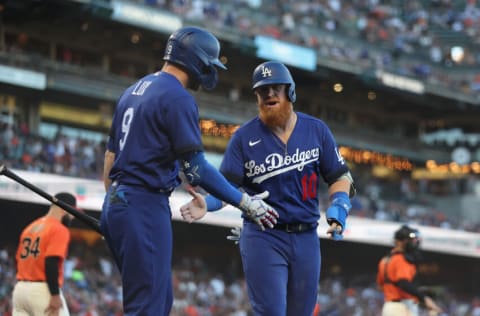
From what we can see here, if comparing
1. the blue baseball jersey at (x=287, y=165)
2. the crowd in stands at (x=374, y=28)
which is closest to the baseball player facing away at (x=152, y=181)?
the blue baseball jersey at (x=287, y=165)

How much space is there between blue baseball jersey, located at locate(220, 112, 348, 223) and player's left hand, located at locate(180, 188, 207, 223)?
102cm

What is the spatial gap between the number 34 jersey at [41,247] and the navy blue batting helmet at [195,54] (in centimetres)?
362

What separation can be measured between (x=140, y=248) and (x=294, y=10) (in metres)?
31.6

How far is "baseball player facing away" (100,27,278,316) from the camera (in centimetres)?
544

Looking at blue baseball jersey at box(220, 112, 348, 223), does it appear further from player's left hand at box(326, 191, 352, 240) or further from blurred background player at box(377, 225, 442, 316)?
blurred background player at box(377, 225, 442, 316)

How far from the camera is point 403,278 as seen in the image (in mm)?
11641

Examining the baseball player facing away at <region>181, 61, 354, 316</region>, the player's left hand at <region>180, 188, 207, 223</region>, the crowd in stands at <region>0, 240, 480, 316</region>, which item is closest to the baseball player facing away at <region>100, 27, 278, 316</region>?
the player's left hand at <region>180, 188, 207, 223</region>

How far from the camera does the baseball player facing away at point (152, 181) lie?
5.44 m

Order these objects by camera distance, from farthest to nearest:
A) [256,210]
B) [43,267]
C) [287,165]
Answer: [43,267], [287,165], [256,210]

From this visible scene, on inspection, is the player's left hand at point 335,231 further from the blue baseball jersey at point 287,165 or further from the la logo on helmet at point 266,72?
the la logo on helmet at point 266,72

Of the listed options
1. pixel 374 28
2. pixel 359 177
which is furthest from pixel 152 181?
pixel 374 28

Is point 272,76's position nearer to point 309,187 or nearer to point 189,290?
point 309,187

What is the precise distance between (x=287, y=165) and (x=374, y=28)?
110 feet

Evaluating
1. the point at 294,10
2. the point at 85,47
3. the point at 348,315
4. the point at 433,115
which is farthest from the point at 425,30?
the point at 348,315
